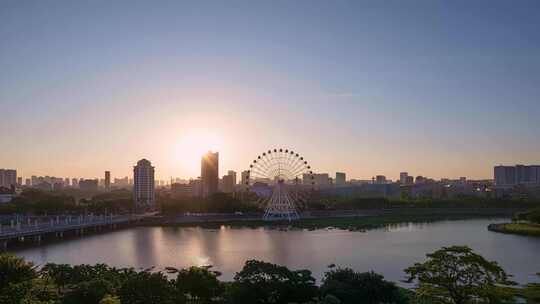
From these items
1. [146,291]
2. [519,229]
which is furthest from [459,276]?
[519,229]

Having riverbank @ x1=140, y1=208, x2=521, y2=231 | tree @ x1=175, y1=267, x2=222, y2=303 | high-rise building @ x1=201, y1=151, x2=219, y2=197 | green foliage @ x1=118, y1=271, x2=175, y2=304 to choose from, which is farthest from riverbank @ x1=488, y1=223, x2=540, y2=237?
high-rise building @ x1=201, y1=151, x2=219, y2=197

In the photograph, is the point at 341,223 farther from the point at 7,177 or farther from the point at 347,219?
the point at 7,177

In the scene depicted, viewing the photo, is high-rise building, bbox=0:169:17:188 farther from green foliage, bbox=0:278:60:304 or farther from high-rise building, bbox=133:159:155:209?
green foliage, bbox=0:278:60:304

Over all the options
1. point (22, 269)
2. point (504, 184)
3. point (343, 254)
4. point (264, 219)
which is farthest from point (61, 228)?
point (504, 184)

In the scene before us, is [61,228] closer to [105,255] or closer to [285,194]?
[105,255]

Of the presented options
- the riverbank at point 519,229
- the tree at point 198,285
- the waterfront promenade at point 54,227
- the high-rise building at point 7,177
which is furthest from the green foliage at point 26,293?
the high-rise building at point 7,177

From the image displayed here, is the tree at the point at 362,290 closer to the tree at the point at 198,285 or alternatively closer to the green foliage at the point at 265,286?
the green foliage at the point at 265,286

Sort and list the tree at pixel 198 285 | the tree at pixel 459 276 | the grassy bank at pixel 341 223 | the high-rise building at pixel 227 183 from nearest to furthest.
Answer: the tree at pixel 459 276 < the tree at pixel 198 285 < the grassy bank at pixel 341 223 < the high-rise building at pixel 227 183

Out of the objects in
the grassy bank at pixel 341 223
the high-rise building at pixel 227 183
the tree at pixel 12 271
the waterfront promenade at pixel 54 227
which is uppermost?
the high-rise building at pixel 227 183
